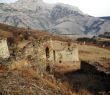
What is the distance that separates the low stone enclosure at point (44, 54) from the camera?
73.9ft

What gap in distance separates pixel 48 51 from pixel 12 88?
18.9m

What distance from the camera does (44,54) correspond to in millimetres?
28500

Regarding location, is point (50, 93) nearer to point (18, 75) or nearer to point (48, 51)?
point (18, 75)

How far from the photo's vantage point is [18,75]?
15.1 m

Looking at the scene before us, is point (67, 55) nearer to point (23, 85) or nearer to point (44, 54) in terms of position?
A: point (44, 54)

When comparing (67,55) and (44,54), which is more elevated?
(44,54)

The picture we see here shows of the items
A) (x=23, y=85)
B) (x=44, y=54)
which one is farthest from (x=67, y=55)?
(x=23, y=85)

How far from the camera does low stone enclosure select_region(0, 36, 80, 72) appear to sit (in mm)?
22522

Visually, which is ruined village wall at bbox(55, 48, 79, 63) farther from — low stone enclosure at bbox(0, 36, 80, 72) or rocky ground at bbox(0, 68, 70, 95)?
rocky ground at bbox(0, 68, 70, 95)

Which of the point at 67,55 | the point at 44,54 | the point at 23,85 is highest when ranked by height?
the point at 23,85

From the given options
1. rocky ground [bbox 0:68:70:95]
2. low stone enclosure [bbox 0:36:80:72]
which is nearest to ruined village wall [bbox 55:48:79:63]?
low stone enclosure [bbox 0:36:80:72]

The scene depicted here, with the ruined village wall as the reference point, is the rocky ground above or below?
above

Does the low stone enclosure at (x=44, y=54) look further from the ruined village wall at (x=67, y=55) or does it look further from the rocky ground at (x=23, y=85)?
the rocky ground at (x=23, y=85)

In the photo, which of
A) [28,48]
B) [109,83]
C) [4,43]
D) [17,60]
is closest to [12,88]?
[17,60]
